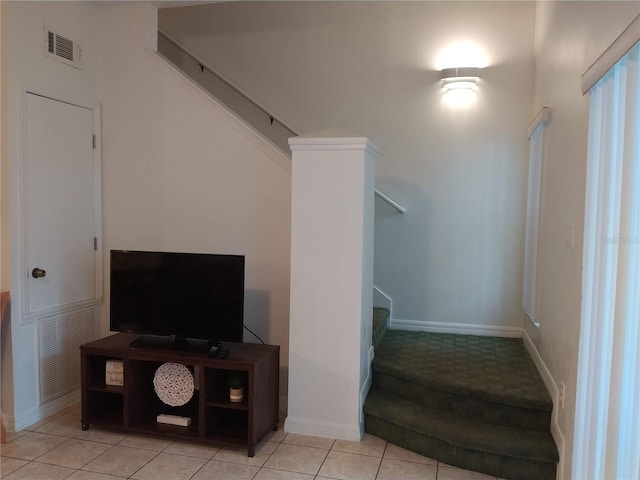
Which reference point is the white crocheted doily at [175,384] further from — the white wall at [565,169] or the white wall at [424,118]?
the white wall at [565,169]

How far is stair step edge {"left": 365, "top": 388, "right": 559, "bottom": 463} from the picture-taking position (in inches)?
102

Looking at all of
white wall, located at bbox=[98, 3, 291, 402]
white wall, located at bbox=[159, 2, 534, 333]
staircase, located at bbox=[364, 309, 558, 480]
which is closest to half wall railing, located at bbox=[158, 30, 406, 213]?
white wall, located at bbox=[159, 2, 534, 333]

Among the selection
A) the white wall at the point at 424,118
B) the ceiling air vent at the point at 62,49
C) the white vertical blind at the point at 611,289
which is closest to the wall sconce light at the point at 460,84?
the white wall at the point at 424,118

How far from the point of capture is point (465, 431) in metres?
2.76

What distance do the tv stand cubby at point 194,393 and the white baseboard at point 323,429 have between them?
11 cm

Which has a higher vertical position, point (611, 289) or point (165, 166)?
point (165, 166)

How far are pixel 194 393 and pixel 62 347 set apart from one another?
3.03 ft

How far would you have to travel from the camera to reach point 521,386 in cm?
292

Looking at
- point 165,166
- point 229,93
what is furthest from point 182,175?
point 229,93

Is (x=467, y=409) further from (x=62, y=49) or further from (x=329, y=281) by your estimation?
(x=62, y=49)

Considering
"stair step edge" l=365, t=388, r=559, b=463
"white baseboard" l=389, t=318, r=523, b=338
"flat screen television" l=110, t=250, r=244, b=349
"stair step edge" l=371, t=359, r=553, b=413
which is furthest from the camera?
"white baseboard" l=389, t=318, r=523, b=338

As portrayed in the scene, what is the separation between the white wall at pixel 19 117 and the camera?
2.97 meters

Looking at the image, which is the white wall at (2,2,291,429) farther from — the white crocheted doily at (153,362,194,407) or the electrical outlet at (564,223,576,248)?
the electrical outlet at (564,223,576,248)

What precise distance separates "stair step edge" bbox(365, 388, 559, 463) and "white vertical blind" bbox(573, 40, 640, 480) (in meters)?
0.32
